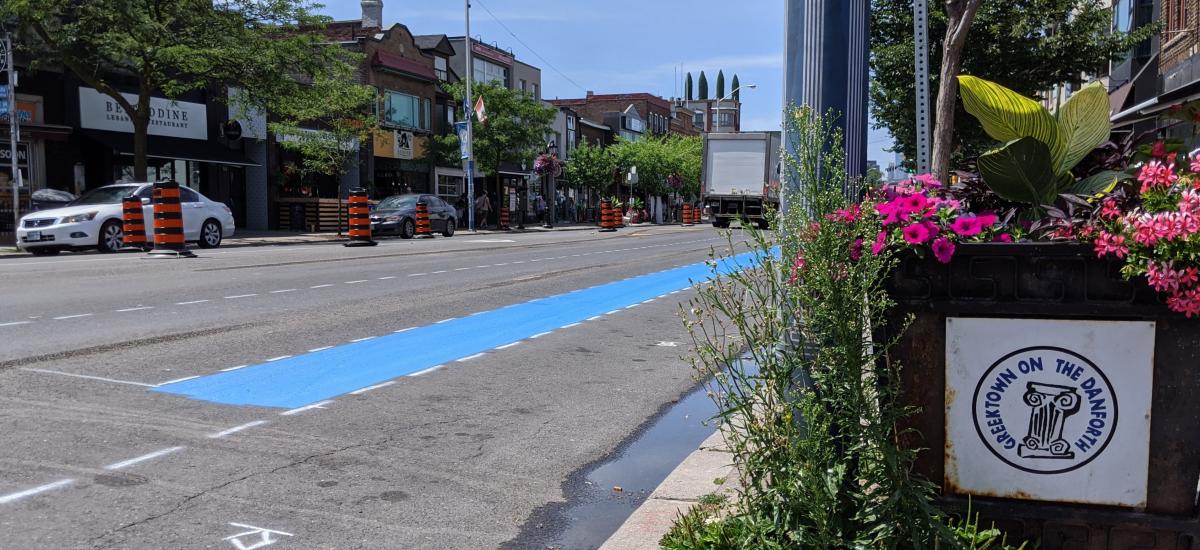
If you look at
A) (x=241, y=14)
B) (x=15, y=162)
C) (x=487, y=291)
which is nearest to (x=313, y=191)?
(x=241, y=14)

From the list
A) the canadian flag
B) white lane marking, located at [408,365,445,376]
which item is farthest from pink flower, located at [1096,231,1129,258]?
the canadian flag

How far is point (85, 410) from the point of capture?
5.37 m

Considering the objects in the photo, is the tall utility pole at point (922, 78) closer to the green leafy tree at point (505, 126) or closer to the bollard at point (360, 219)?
the bollard at point (360, 219)

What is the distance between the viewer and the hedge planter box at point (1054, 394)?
256 centimetres

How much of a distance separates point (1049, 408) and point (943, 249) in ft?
1.74

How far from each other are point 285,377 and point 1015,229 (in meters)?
5.13

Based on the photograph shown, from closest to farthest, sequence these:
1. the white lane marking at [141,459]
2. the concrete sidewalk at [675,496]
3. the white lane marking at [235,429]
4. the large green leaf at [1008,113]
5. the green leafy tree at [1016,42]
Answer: the large green leaf at [1008,113] < the concrete sidewalk at [675,496] < the white lane marking at [141,459] < the white lane marking at [235,429] < the green leafy tree at [1016,42]

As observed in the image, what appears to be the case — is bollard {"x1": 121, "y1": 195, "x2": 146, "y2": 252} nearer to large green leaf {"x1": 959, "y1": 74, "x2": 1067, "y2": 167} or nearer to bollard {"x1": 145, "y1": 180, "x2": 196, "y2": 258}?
bollard {"x1": 145, "y1": 180, "x2": 196, "y2": 258}

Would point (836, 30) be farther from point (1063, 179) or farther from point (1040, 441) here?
point (1040, 441)

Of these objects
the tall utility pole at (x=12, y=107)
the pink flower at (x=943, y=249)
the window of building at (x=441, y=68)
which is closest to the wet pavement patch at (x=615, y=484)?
the pink flower at (x=943, y=249)

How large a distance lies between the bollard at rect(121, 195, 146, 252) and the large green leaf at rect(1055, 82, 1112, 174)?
19167mm

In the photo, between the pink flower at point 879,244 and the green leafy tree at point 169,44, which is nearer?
the pink flower at point 879,244

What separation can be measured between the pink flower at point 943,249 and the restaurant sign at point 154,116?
2914 cm

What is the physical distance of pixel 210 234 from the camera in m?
22.2
